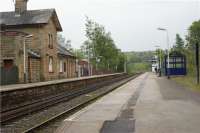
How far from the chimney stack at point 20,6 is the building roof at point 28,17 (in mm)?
510

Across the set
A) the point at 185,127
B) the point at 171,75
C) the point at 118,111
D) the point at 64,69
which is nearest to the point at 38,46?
the point at 64,69

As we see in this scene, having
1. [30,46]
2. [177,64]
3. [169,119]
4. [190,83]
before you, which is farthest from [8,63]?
Result: [169,119]

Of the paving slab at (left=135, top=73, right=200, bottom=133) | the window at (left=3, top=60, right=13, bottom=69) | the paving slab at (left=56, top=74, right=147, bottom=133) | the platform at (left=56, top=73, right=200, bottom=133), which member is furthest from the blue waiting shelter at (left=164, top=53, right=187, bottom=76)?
the paving slab at (left=56, top=74, right=147, bottom=133)

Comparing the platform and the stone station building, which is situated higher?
the stone station building

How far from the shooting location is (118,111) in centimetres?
1728

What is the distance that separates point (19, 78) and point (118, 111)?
26864 millimetres

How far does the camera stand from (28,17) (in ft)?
173

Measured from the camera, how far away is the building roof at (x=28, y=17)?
51.6 m

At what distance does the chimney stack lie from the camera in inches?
2141

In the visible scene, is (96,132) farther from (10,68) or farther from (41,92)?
(10,68)

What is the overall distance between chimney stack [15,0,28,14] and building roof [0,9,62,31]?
510 millimetres

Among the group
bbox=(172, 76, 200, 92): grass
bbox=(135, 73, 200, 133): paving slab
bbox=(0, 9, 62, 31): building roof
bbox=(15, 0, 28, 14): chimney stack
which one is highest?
bbox=(15, 0, 28, 14): chimney stack

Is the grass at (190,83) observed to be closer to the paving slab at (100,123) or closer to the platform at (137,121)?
the platform at (137,121)

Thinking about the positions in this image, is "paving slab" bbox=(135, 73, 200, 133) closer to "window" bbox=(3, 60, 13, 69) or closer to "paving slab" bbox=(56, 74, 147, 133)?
"paving slab" bbox=(56, 74, 147, 133)
